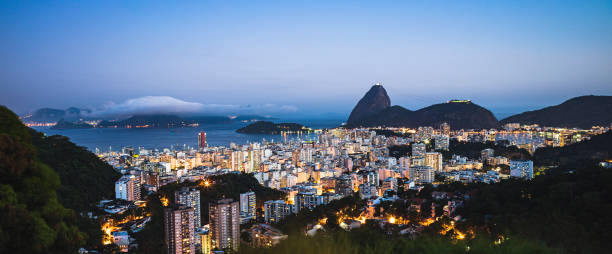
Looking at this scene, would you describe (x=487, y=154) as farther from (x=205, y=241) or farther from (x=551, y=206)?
(x=205, y=241)

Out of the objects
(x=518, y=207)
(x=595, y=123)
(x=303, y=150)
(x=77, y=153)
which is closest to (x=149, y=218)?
(x=77, y=153)

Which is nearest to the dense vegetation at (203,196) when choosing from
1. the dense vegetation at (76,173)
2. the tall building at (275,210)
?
the tall building at (275,210)

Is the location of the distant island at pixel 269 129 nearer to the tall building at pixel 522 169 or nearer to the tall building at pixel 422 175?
the tall building at pixel 422 175

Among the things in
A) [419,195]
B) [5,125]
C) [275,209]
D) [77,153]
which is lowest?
[275,209]

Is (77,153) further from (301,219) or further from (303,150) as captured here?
(303,150)

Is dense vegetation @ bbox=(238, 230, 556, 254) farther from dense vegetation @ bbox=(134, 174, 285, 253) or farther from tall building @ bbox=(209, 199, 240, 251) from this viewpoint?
tall building @ bbox=(209, 199, 240, 251)

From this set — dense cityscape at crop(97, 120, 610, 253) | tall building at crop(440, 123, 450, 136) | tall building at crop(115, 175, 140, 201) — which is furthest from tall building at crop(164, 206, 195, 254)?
tall building at crop(440, 123, 450, 136)

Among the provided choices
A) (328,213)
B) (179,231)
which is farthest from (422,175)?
(179,231)
